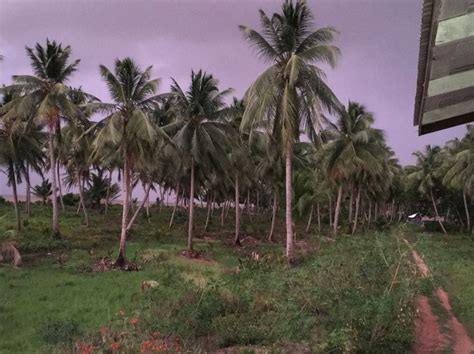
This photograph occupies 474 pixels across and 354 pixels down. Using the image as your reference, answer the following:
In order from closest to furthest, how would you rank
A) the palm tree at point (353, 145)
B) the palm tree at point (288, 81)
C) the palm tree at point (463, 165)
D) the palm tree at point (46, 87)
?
the palm tree at point (288, 81) → the palm tree at point (46, 87) → the palm tree at point (353, 145) → the palm tree at point (463, 165)

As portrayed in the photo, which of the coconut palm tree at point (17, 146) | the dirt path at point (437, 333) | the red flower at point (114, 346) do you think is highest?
the coconut palm tree at point (17, 146)

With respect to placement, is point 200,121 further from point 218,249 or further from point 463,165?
point 463,165

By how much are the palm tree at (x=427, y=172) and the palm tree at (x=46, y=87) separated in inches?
1523

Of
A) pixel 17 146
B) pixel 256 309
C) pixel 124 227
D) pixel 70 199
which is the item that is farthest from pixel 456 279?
pixel 70 199

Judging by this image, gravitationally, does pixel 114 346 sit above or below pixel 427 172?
below

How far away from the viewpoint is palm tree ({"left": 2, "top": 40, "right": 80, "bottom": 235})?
79.1 feet

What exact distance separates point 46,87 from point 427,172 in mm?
41154

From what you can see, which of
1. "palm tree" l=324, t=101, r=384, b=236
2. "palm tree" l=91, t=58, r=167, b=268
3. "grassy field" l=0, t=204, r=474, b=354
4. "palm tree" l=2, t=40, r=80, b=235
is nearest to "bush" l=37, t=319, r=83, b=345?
"grassy field" l=0, t=204, r=474, b=354

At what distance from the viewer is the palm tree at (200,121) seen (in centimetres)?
2577

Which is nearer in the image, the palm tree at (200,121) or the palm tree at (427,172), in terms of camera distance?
the palm tree at (200,121)

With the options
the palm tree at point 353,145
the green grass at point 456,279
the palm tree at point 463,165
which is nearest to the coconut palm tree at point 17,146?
the palm tree at point 353,145

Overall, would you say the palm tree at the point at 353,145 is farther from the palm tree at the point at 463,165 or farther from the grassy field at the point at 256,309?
the grassy field at the point at 256,309

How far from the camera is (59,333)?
9.48 metres

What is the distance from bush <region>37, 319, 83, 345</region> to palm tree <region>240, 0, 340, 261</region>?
1222 centimetres
